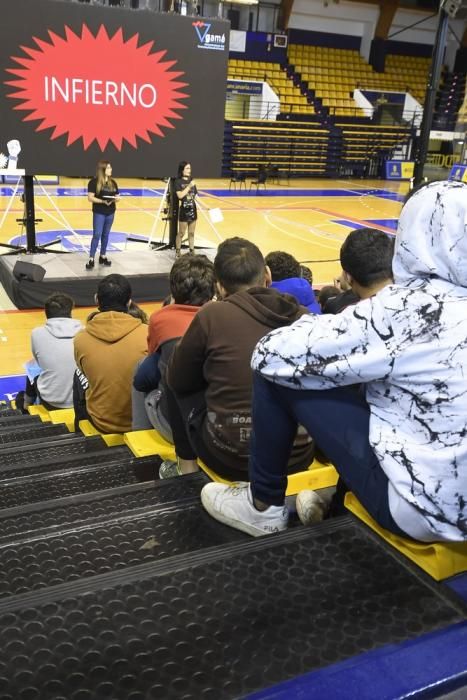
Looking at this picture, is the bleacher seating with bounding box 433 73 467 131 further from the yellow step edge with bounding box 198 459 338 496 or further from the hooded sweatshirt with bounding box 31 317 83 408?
the yellow step edge with bounding box 198 459 338 496

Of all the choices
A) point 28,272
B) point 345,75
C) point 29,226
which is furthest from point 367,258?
point 345,75

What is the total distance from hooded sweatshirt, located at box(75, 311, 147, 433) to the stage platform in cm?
437

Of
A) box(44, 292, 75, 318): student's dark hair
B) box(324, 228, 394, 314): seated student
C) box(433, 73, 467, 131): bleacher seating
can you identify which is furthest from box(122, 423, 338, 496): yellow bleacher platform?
box(433, 73, 467, 131): bleacher seating

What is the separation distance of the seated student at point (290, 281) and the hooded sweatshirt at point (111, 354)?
71cm

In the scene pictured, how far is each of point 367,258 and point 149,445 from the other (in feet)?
3.84

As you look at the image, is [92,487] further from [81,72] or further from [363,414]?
[81,72]

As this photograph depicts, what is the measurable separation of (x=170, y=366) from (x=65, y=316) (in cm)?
216

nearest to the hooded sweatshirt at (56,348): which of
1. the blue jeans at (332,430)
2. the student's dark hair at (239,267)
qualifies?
the student's dark hair at (239,267)

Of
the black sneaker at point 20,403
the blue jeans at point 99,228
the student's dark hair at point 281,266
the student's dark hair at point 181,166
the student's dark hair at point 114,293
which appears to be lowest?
the black sneaker at point 20,403

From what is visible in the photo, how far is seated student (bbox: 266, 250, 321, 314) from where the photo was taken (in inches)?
129

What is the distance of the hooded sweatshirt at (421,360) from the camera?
1305mm

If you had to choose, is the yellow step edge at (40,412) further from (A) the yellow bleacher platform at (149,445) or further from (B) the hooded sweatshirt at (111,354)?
(A) the yellow bleacher platform at (149,445)

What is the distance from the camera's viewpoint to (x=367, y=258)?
7.33 ft

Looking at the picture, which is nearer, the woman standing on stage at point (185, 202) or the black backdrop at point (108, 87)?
the black backdrop at point (108, 87)
